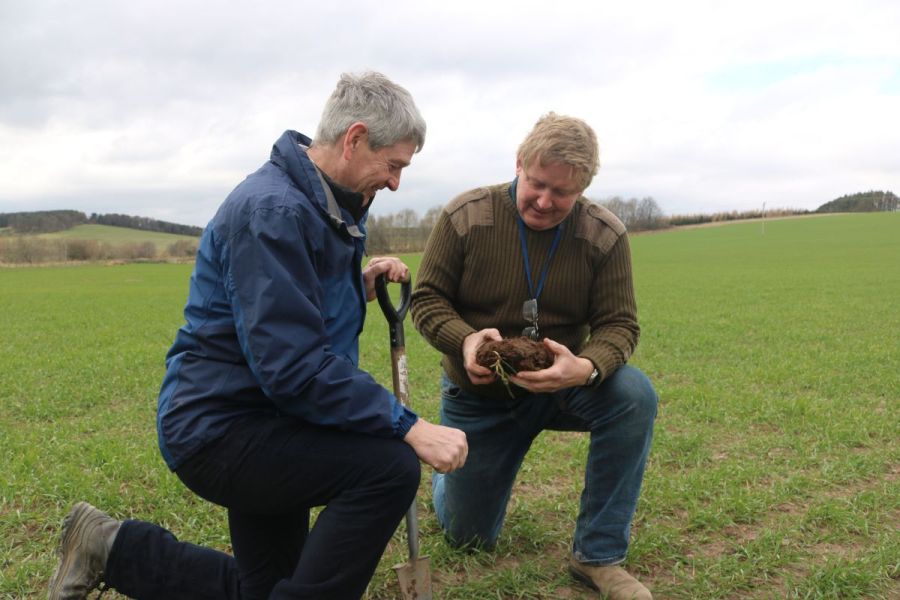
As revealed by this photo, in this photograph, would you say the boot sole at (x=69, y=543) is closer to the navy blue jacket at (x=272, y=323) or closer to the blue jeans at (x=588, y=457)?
the navy blue jacket at (x=272, y=323)

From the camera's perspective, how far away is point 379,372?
33.1 feet

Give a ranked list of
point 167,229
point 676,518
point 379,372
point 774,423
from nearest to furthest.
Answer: point 676,518, point 774,423, point 379,372, point 167,229

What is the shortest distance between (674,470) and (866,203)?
4250 inches

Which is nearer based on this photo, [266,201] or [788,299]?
[266,201]

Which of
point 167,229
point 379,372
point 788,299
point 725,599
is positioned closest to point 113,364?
point 379,372

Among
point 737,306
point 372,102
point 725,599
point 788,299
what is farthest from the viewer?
point 788,299

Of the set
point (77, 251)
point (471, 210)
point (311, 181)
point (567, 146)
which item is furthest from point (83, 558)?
point (77, 251)

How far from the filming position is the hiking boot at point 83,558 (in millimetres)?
3045

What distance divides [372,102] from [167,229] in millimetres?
94198

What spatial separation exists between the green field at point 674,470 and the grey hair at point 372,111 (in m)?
2.14

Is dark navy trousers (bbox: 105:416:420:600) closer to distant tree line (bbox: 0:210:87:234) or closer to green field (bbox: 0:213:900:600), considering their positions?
green field (bbox: 0:213:900:600)

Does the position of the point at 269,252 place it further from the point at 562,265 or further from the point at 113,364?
the point at 113,364

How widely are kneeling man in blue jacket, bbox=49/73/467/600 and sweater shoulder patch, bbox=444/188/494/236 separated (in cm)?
102

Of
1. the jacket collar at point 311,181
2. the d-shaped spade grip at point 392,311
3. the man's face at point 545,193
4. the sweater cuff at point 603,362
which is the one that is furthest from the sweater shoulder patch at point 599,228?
the jacket collar at point 311,181
